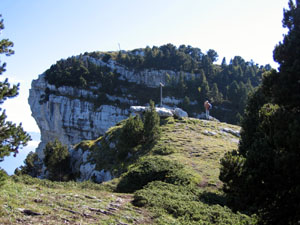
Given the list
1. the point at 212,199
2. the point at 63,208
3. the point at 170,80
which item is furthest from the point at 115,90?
the point at 63,208

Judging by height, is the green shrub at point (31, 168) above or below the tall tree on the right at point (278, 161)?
below

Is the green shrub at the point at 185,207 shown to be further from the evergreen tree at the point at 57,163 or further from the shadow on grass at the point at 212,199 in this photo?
the evergreen tree at the point at 57,163

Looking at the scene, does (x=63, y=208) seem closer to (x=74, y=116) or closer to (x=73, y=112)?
(x=74, y=116)

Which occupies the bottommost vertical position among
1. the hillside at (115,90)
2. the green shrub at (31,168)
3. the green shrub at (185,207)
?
the green shrub at (31,168)

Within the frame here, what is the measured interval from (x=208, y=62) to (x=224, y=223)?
134 m

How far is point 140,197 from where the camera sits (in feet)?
59.2

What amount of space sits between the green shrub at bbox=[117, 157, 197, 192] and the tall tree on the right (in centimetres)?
1235

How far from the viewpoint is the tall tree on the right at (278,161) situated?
10188 mm

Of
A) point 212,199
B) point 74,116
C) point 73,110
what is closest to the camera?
point 212,199

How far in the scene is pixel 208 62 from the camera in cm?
14112

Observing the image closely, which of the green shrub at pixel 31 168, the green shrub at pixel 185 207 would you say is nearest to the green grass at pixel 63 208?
the green shrub at pixel 185 207

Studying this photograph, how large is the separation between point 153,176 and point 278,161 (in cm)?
1610

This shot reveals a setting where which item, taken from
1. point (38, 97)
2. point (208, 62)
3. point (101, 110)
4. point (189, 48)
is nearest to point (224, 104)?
point (208, 62)

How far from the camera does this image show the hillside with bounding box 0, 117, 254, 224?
42.0ft
